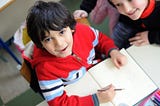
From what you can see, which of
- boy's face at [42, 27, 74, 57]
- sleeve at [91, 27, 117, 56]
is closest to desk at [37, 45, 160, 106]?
sleeve at [91, 27, 117, 56]

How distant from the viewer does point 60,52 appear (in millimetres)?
1188

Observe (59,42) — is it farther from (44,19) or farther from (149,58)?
(149,58)

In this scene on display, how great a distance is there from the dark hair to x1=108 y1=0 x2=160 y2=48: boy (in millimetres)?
236

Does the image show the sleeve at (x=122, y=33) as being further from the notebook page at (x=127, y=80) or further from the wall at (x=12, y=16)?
the wall at (x=12, y=16)

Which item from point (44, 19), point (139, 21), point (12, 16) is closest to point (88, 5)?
point (139, 21)

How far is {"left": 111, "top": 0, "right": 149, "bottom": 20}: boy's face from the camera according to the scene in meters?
1.22

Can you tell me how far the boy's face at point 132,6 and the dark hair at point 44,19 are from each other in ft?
0.75

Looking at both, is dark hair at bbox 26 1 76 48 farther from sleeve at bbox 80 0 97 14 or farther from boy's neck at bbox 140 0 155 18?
sleeve at bbox 80 0 97 14

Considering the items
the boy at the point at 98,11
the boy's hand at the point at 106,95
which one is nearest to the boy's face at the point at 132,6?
the boy at the point at 98,11

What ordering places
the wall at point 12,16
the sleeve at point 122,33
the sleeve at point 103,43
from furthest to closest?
the wall at point 12,16 → the sleeve at point 122,33 → the sleeve at point 103,43

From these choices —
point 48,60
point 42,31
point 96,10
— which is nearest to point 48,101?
point 48,60

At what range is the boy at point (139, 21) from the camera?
1246 mm

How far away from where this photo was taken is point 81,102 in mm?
1191

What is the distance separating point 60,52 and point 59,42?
0.06 meters
